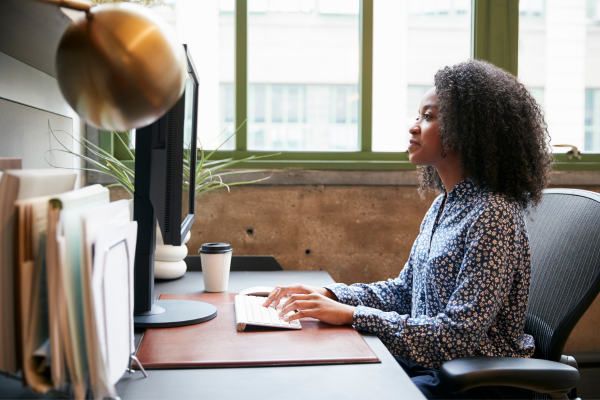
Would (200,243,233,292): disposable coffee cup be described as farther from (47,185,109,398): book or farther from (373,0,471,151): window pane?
(373,0,471,151): window pane

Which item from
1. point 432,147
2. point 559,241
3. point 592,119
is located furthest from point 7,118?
point 592,119

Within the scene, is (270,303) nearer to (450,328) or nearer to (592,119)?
(450,328)

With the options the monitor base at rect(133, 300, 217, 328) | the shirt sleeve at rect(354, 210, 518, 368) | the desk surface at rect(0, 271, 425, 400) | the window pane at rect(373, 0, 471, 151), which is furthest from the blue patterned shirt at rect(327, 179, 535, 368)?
the window pane at rect(373, 0, 471, 151)

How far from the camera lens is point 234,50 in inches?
82.5

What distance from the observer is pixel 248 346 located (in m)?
0.86

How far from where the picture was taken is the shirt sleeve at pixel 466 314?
3.19 ft

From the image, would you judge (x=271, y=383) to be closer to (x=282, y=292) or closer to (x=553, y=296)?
(x=282, y=292)

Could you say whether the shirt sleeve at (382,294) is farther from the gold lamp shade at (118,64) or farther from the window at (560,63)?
the window at (560,63)

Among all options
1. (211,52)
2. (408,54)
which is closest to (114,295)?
(211,52)

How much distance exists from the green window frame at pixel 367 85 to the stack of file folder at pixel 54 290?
150cm

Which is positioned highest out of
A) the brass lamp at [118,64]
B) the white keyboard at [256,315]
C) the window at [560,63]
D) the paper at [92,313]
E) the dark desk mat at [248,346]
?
the window at [560,63]

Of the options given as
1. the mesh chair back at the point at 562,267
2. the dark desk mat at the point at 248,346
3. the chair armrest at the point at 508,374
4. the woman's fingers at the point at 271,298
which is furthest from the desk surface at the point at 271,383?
the mesh chair back at the point at 562,267

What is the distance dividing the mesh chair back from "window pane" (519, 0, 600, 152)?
1.23 m

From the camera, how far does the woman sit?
3.23 ft
